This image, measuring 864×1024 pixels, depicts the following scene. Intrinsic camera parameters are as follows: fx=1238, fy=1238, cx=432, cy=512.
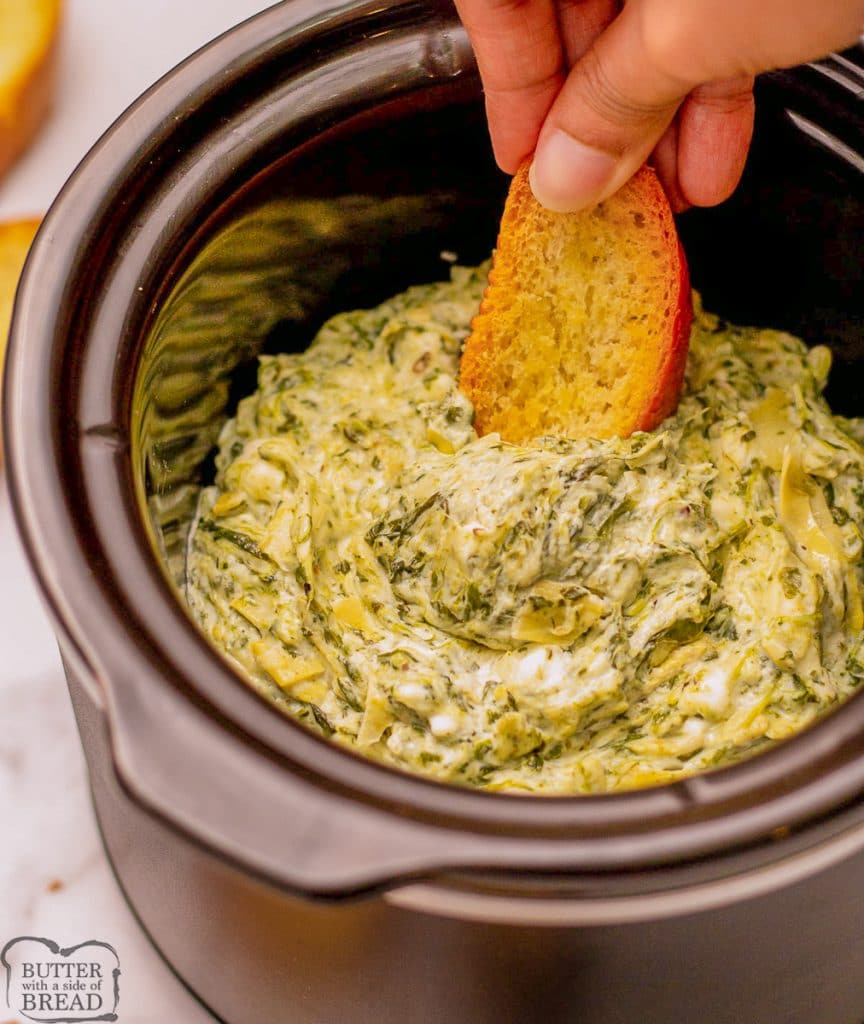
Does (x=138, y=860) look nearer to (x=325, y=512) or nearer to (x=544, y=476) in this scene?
(x=325, y=512)

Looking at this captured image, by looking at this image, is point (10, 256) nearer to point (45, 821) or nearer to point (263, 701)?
point (45, 821)

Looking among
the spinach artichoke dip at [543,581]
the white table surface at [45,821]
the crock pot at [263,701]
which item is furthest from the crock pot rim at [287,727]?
the white table surface at [45,821]

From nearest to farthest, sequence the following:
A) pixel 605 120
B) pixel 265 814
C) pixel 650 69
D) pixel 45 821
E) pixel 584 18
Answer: pixel 265 814, pixel 650 69, pixel 605 120, pixel 584 18, pixel 45 821

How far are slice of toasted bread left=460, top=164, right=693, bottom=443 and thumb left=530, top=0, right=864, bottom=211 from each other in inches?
2.5

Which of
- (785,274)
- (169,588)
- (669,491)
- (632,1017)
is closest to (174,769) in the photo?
(169,588)

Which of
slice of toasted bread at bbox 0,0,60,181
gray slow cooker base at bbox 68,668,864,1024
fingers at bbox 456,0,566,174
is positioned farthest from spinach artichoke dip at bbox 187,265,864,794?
slice of toasted bread at bbox 0,0,60,181

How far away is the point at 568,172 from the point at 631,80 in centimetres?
15

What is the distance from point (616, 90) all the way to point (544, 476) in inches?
13.2

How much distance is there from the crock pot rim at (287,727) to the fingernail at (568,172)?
38 cm

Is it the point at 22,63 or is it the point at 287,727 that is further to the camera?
the point at 22,63

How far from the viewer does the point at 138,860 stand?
1093 mm

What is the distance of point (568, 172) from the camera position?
108cm

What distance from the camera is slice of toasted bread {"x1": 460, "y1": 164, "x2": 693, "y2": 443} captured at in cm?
117

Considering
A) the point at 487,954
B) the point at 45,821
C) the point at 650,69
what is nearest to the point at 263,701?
the point at 487,954
